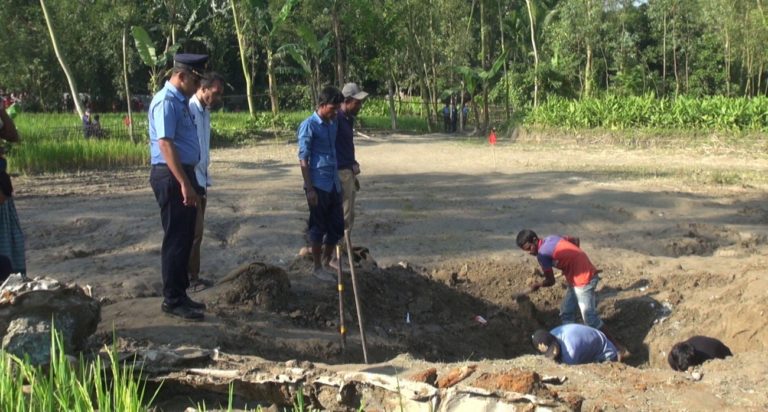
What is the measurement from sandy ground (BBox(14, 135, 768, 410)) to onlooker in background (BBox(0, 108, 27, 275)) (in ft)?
2.60

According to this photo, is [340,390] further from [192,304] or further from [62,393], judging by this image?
[192,304]

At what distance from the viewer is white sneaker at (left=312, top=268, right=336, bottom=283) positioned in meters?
7.64

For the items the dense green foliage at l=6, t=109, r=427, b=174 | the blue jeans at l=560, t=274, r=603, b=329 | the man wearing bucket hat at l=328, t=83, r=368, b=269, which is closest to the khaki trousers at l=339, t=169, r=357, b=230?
the man wearing bucket hat at l=328, t=83, r=368, b=269

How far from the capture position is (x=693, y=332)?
7.53 metres

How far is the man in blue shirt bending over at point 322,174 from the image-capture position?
7.46 metres

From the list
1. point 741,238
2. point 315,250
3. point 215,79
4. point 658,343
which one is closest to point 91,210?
point 315,250

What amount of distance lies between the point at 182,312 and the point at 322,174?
6.92 feet

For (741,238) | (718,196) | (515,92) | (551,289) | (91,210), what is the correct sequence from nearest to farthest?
(551,289)
(741,238)
(91,210)
(718,196)
(515,92)

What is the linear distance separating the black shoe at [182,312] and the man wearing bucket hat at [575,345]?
8.48 feet

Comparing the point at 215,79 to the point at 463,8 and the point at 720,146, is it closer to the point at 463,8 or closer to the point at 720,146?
the point at 720,146

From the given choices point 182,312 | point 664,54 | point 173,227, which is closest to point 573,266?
point 182,312

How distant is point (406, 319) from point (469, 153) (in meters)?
14.2

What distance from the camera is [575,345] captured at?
653 cm

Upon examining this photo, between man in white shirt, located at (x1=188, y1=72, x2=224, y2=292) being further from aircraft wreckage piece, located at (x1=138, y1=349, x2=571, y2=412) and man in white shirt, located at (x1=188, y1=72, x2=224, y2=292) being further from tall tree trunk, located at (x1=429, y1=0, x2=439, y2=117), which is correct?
tall tree trunk, located at (x1=429, y1=0, x2=439, y2=117)
